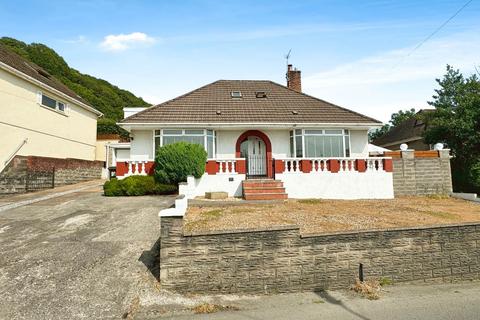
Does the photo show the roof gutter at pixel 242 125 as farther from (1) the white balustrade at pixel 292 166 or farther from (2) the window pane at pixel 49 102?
(2) the window pane at pixel 49 102

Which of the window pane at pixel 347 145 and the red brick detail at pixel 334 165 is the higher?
the window pane at pixel 347 145

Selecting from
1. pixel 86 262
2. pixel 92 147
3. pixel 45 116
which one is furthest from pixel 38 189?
pixel 86 262

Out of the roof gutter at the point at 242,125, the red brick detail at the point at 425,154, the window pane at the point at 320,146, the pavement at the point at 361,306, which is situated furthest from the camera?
the window pane at the point at 320,146

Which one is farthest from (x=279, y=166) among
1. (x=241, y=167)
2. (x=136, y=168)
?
(x=136, y=168)

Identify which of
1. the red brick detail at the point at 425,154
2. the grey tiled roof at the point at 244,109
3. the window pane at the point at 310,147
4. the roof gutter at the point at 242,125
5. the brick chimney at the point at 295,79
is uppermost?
the brick chimney at the point at 295,79

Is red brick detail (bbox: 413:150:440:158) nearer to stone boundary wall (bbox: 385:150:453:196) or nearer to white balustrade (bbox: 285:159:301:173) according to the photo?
stone boundary wall (bbox: 385:150:453:196)

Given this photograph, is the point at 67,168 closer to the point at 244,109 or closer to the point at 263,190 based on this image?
the point at 244,109

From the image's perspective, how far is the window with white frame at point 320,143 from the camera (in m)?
14.2

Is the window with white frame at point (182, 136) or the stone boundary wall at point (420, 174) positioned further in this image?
the window with white frame at point (182, 136)

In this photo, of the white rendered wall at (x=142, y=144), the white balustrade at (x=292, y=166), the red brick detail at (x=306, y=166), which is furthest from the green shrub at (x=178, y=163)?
the red brick detail at (x=306, y=166)

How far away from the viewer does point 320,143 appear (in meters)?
14.4

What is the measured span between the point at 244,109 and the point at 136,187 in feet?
23.7

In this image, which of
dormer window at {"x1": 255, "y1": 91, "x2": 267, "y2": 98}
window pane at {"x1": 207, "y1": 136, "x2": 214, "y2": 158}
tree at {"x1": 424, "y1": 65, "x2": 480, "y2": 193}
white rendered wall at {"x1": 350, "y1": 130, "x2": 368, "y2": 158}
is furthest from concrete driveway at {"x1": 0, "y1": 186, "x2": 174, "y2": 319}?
tree at {"x1": 424, "y1": 65, "x2": 480, "y2": 193}

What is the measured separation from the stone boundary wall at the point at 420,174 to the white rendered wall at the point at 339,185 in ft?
2.74
